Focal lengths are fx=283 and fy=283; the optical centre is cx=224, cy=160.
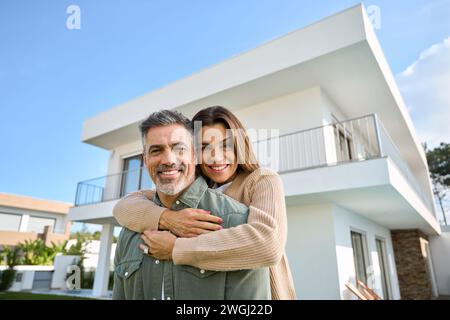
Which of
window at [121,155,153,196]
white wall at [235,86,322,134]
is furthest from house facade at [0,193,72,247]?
white wall at [235,86,322,134]

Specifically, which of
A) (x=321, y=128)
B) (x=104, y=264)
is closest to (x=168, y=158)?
(x=321, y=128)

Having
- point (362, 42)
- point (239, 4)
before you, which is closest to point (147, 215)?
point (239, 4)

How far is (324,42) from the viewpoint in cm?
514

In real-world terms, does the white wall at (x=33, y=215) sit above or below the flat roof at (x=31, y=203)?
below

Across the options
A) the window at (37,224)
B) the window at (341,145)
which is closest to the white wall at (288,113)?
the window at (341,145)

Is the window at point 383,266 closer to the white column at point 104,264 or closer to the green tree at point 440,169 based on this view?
the white column at point 104,264

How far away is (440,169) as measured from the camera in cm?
1655

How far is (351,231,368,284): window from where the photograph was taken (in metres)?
6.59

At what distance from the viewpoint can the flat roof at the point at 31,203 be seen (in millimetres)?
18906

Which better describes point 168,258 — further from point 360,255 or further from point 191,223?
point 360,255

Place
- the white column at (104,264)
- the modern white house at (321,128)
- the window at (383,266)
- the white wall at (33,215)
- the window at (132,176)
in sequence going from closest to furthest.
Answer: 1. the modern white house at (321,128)
2. the window at (132,176)
3. the window at (383,266)
4. the white column at (104,264)
5. the white wall at (33,215)

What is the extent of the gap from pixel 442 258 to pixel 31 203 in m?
25.1

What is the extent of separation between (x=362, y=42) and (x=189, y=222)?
5102 millimetres

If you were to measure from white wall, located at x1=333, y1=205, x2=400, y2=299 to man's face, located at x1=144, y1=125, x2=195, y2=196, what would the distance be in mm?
5077
